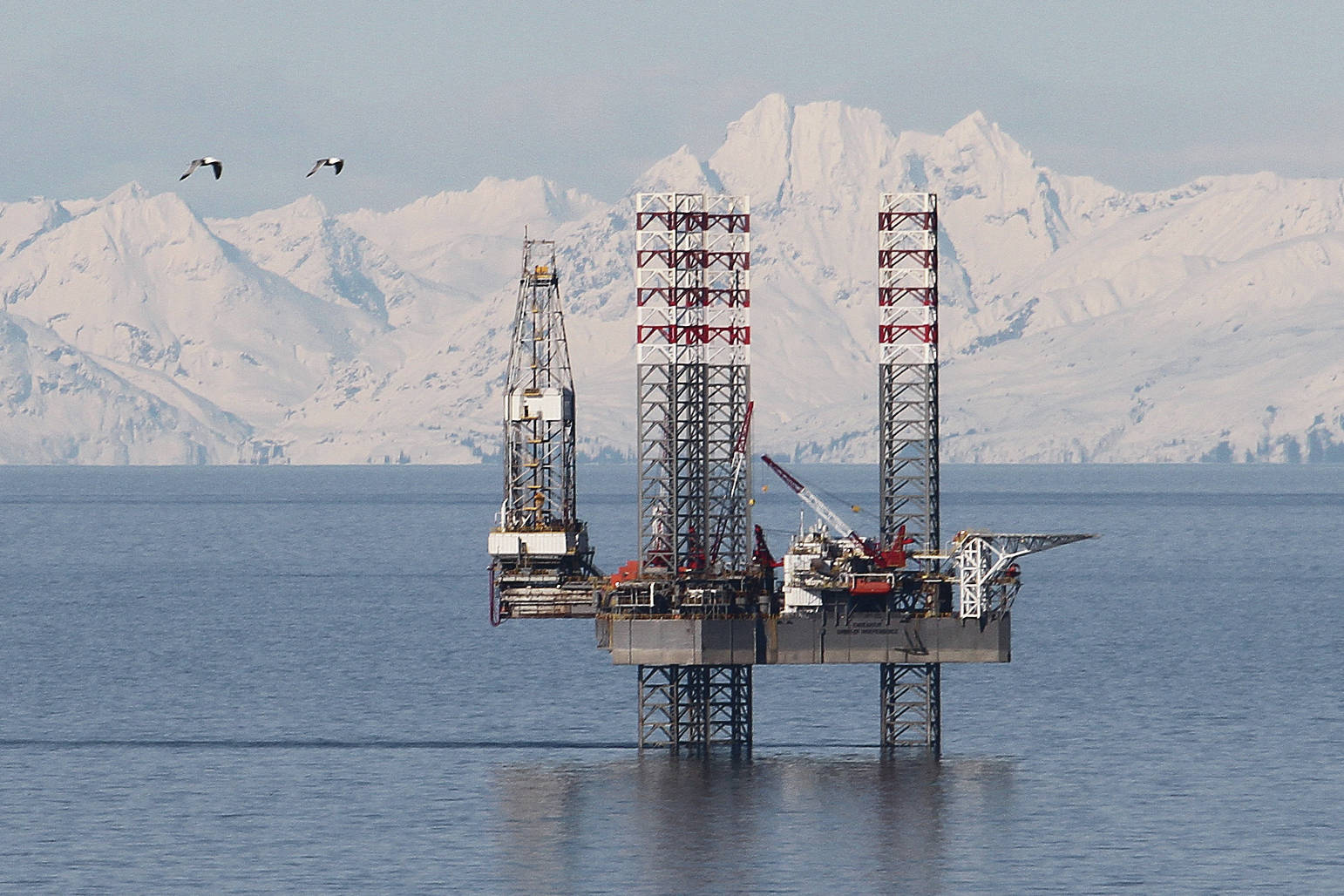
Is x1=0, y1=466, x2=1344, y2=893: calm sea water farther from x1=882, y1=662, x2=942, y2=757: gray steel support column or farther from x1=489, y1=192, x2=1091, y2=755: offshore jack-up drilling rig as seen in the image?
x1=489, y1=192, x2=1091, y2=755: offshore jack-up drilling rig

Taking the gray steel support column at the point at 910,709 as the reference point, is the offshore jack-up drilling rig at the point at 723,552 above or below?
above

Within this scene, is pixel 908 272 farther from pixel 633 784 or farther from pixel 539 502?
pixel 633 784

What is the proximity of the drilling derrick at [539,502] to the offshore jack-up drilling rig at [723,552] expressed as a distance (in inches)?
4.9

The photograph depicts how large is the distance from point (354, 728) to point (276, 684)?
82.1 feet

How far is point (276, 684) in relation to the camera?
158250mm

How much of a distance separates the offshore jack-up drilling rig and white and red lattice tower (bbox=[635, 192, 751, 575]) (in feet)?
0.42

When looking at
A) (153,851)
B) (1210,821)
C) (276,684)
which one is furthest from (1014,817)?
(276,684)

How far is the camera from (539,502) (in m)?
120

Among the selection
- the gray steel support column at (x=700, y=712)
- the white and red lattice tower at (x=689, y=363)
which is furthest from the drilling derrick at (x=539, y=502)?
the gray steel support column at (x=700, y=712)

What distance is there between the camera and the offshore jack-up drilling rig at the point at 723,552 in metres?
109

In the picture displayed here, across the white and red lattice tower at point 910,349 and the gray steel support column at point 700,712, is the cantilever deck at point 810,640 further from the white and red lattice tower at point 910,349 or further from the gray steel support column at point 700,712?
the gray steel support column at point 700,712

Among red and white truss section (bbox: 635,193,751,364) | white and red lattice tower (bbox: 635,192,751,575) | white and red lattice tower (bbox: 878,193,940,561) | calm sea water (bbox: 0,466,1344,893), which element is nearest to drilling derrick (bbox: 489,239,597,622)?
white and red lattice tower (bbox: 635,192,751,575)

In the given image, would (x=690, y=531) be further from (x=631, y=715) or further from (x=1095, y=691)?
(x=1095, y=691)

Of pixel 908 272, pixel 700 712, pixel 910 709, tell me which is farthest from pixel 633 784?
pixel 908 272
